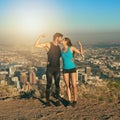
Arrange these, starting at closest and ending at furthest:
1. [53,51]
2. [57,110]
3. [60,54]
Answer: [57,110]
[53,51]
[60,54]

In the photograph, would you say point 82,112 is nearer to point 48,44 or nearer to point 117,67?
point 48,44

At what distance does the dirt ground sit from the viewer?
287 inches

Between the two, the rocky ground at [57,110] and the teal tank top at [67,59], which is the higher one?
the teal tank top at [67,59]

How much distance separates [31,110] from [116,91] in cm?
269

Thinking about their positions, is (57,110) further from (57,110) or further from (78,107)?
(78,107)

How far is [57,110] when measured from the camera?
7840 mm

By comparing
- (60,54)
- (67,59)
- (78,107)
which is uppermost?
(60,54)

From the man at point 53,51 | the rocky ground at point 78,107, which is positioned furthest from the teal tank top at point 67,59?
the rocky ground at point 78,107

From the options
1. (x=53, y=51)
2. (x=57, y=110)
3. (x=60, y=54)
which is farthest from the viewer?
(x=60, y=54)

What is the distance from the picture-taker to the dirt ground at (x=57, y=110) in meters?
7.29

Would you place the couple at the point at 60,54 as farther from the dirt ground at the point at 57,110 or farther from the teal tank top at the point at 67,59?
the dirt ground at the point at 57,110

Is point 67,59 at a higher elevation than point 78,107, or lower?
higher

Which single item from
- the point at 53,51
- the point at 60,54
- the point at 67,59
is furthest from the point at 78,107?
the point at 53,51

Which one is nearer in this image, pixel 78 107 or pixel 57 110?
pixel 57 110
